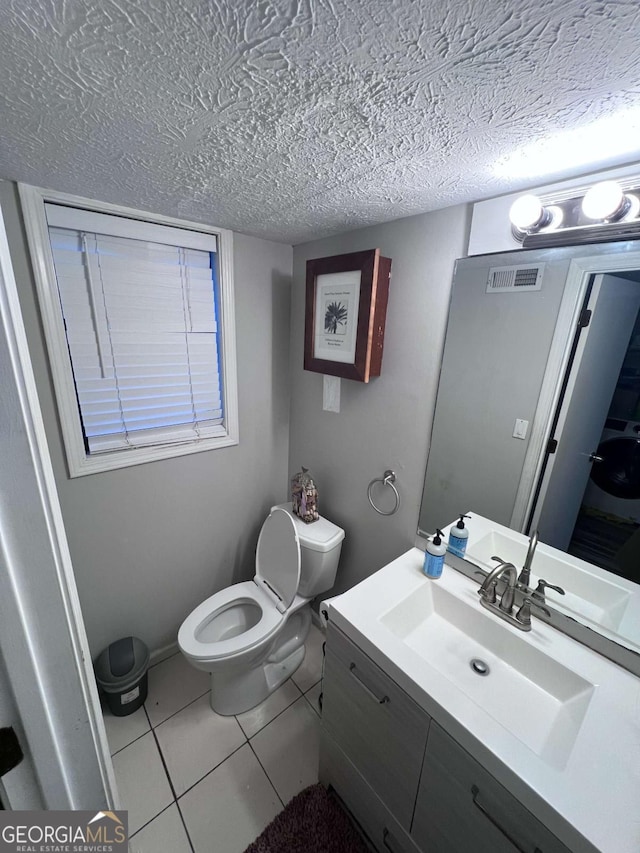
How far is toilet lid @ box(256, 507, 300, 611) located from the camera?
155 centimetres

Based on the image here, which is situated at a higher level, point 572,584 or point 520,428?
point 520,428

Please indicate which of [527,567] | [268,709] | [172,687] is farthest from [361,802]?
[172,687]

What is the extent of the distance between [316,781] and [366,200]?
7.17ft

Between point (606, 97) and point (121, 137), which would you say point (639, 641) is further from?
point (121, 137)

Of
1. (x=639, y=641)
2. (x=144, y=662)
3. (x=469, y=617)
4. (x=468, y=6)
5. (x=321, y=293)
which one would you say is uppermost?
(x=468, y=6)

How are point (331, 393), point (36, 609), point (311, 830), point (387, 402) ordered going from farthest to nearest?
point (331, 393) < point (387, 402) < point (311, 830) < point (36, 609)

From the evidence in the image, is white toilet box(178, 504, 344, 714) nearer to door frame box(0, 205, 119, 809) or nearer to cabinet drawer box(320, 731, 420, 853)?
cabinet drawer box(320, 731, 420, 853)

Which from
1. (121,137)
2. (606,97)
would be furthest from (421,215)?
(121,137)

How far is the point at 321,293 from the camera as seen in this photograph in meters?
1.46

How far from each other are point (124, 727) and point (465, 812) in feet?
4.81

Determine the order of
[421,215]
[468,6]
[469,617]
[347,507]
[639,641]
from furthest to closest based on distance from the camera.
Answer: [347,507]
[421,215]
[469,617]
[639,641]
[468,6]

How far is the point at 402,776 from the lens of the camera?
908mm

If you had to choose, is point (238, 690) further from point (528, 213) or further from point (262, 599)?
point (528, 213)

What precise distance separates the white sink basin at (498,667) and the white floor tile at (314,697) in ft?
2.82
